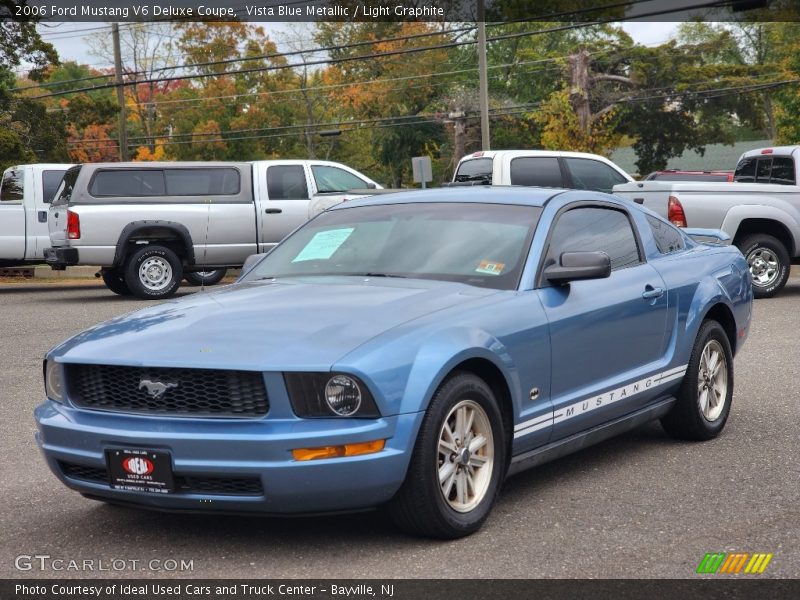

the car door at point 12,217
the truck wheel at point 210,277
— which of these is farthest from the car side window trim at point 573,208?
the car door at point 12,217

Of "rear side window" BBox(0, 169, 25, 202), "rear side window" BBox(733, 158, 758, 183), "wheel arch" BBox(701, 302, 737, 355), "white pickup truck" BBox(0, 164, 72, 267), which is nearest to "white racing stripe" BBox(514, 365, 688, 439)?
"wheel arch" BBox(701, 302, 737, 355)

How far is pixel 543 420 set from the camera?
18.7ft

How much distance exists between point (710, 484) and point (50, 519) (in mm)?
3281

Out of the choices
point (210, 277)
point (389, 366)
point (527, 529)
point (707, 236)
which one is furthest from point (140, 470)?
point (210, 277)

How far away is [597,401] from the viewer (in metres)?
6.15

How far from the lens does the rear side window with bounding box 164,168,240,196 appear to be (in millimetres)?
18750

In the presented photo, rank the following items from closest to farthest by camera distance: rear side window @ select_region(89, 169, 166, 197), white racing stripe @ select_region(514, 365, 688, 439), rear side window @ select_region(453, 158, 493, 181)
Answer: white racing stripe @ select_region(514, 365, 688, 439) < rear side window @ select_region(89, 169, 166, 197) < rear side window @ select_region(453, 158, 493, 181)

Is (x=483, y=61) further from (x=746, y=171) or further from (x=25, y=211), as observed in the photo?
(x=746, y=171)

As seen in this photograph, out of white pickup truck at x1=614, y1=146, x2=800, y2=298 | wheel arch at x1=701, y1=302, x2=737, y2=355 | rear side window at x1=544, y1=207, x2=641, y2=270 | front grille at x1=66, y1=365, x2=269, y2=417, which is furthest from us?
white pickup truck at x1=614, y1=146, x2=800, y2=298

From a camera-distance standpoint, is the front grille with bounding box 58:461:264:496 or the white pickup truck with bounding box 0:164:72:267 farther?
the white pickup truck with bounding box 0:164:72:267

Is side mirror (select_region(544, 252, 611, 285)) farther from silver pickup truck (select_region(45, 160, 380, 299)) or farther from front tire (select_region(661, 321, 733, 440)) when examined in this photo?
silver pickup truck (select_region(45, 160, 380, 299))

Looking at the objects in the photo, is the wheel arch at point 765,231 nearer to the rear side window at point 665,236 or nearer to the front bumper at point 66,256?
the rear side window at point 665,236
